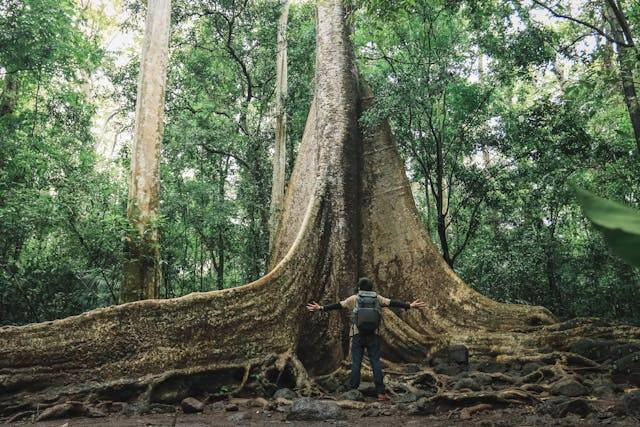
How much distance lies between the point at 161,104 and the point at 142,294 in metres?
2.87

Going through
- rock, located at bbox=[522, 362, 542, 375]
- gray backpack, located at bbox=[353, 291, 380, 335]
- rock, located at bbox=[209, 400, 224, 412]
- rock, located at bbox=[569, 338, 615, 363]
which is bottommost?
rock, located at bbox=[209, 400, 224, 412]

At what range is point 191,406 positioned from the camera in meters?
4.87

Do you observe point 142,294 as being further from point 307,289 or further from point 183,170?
point 183,170

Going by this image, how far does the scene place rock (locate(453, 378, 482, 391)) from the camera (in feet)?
17.4

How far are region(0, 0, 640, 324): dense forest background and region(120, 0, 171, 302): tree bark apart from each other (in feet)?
0.91

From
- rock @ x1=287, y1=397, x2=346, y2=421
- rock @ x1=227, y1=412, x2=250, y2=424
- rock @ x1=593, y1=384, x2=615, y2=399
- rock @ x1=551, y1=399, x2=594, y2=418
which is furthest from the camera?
rock @ x1=593, y1=384, x2=615, y2=399

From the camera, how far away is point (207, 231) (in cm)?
1437

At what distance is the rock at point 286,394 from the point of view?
17.1 ft

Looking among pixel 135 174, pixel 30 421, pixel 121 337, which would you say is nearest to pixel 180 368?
pixel 121 337

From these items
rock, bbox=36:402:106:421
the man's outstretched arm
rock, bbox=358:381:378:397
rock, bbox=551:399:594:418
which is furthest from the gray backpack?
rock, bbox=36:402:106:421

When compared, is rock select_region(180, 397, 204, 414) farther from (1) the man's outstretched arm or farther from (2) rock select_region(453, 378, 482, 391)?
(2) rock select_region(453, 378, 482, 391)

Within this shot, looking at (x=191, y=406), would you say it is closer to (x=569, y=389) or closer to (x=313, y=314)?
(x=313, y=314)

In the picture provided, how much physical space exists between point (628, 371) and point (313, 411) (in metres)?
3.32

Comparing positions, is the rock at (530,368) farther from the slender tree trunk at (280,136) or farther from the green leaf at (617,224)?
the slender tree trunk at (280,136)
